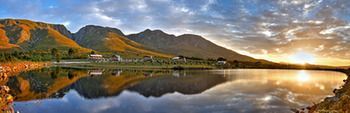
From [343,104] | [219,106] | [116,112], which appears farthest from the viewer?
[219,106]

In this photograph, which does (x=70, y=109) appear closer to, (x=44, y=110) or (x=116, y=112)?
(x=44, y=110)

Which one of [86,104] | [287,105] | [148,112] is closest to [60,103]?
[86,104]

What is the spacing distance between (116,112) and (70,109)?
14.9 ft

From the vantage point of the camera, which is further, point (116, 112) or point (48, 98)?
point (48, 98)

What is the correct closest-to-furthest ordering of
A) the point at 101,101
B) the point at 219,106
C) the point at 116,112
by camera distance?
the point at 116,112 → the point at 219,106 → the point at 101,101

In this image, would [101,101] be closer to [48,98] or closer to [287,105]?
[48,98]

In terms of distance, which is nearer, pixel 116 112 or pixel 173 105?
pixel 116 112

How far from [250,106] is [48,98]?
2163cm

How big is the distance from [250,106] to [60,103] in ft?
61.2

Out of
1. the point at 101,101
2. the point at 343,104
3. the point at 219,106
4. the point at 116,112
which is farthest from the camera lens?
the point at 101,101

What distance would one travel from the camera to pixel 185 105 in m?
32.8

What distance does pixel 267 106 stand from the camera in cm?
3259

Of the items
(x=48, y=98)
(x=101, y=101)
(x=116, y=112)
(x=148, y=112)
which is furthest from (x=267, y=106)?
(x=48, y=98)

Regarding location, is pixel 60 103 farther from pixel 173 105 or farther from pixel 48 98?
pixel 173 105
